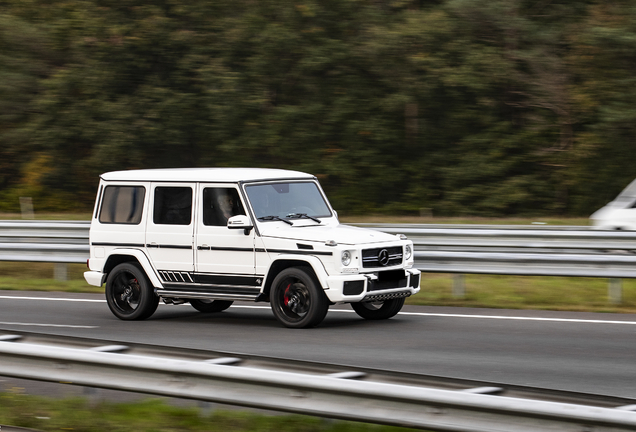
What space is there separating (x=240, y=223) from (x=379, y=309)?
2.11m

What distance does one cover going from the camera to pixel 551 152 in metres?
35.7

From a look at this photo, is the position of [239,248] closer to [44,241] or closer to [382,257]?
[382,257]

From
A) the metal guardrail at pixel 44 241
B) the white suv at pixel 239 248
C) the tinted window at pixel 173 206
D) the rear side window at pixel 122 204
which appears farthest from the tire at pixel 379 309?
the metal guardrail at pixel 44 241

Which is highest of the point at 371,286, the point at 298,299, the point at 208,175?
the point at 208,175

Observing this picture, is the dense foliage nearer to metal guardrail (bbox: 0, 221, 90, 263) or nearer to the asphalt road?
metal guardrail (bbox: 0, 221, 90, 263)

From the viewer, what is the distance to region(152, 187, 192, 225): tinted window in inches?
464

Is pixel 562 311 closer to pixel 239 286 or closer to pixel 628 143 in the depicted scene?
pixel 239 286

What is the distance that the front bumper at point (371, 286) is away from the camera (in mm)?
10633

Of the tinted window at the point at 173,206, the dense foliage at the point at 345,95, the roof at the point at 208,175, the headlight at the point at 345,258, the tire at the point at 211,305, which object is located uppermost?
the dense foliage at the point at 345,95

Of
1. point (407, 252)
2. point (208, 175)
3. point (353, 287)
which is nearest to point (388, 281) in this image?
point (407, 252)

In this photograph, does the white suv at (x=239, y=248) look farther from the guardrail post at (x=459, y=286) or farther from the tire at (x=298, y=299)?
the guardrail post at (x=459, y=286)

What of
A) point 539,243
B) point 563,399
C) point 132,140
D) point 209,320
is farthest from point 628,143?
point 563,399

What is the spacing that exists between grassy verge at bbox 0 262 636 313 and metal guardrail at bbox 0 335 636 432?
8276 millimetres

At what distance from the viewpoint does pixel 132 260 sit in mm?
12242
